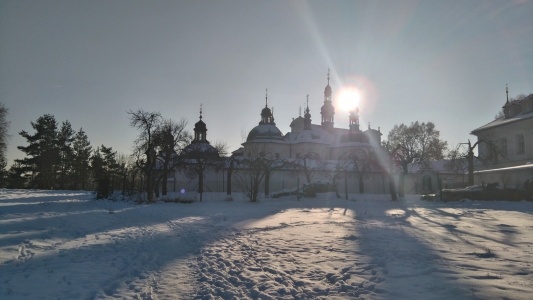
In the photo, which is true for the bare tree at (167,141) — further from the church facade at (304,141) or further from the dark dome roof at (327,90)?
the dark dome roof at (327,90)

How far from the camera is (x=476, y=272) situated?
530 centimetres

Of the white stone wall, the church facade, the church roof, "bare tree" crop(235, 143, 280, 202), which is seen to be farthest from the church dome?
the white stone wall

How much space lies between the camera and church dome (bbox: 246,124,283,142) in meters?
56.1

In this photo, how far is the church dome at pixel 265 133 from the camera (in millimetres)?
56062

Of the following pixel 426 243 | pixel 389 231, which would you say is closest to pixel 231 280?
pixel 426 243

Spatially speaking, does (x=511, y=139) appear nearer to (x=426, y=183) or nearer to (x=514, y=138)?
(x=514, y=138)

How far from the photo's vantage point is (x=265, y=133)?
56375 mm

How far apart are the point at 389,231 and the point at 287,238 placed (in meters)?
2.88

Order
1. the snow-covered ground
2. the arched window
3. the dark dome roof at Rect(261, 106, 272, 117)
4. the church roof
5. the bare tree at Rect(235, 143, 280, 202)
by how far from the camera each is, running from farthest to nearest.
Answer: the dark dome roof at Rect(261, 106, 272, 117) < the arched window < the church roof < the bare tree at Rect(235, 143, 280, 202) < the snow-covered ground

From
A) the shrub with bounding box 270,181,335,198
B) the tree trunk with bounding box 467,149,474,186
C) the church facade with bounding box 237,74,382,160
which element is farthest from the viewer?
the church facade with bounding box 237,74,382,160

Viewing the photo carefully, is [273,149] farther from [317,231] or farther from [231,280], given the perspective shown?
[231,280]

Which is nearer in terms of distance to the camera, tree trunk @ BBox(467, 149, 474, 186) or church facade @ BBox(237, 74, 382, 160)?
tree trunk @ BBox(467, 149, 474, 186)

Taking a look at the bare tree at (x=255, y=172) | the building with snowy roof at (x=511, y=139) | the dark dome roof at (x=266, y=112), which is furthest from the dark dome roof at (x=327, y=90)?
the bare tree at (x=255, y=172)

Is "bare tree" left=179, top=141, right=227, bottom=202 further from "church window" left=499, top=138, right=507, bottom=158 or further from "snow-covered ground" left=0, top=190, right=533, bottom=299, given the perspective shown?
"church window" left=499, top=138, right=507, bottom=158
